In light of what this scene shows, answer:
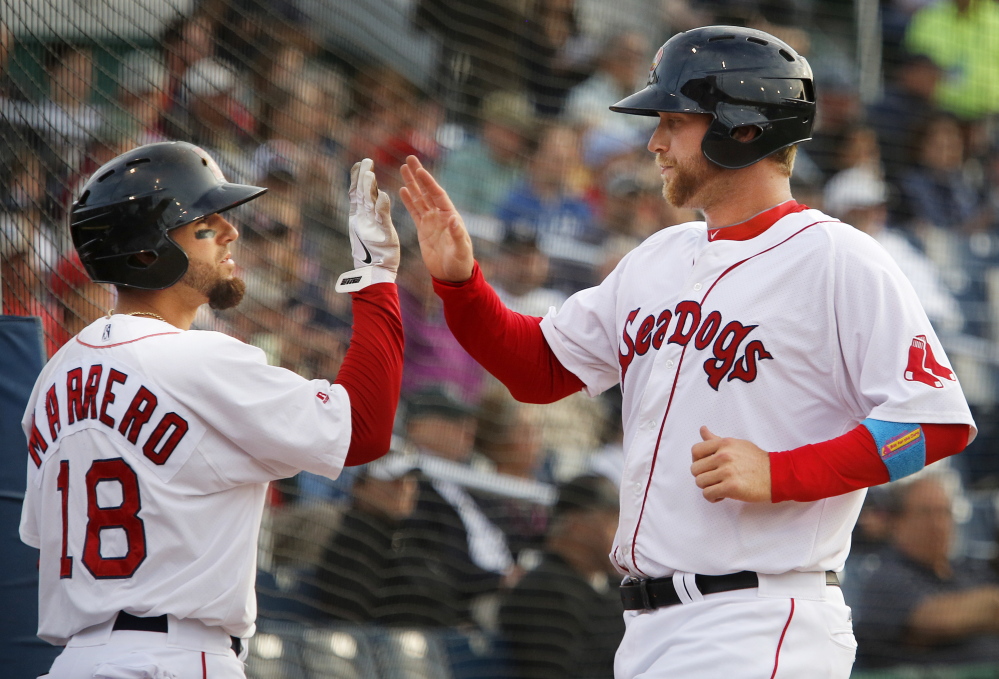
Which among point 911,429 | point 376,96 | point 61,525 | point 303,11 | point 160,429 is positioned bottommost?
point 61,525

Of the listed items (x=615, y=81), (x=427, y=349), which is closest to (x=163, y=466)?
(x=427, y=349)

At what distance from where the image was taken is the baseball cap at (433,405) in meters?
4.65

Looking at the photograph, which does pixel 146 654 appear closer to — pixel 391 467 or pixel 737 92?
pixel 737 92

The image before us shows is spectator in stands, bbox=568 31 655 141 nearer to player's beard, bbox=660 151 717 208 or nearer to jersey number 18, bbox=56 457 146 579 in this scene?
player's beard, bbox=660 151 717 208

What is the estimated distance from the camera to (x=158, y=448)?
214 cm

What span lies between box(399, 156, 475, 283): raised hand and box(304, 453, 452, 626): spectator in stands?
1.96 m

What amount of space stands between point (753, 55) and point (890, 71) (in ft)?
17.1

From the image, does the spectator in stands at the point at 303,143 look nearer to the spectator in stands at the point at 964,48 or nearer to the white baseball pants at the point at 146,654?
the white baseball pants at the point at 146,654

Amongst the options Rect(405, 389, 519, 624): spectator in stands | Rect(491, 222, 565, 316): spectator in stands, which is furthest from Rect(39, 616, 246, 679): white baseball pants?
Rect(491, 222, 565, 316): spectator in stands

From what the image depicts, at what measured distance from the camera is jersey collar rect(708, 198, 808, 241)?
2354mm

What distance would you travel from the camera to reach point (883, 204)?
21.0ft

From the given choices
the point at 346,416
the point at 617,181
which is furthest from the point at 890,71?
the point at 346,416

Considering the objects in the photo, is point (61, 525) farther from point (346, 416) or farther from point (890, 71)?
point (890, 71)

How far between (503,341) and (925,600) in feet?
10.1
